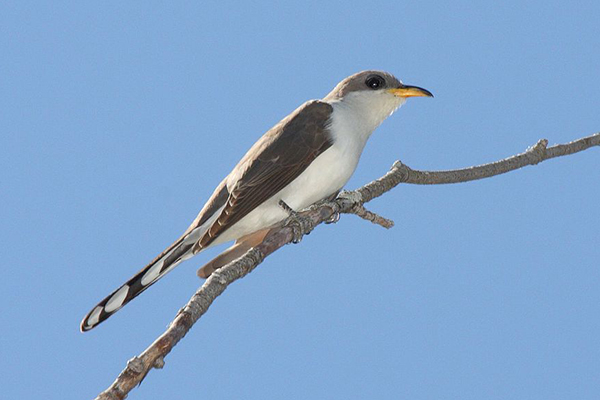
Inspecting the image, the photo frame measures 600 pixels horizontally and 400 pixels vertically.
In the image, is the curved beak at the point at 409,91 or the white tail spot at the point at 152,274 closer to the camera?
the white tail spot at the point at 152,274

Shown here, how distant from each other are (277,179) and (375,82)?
1.62m

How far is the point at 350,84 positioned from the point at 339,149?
106 centimetres

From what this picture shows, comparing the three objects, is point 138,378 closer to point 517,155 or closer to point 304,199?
point 304,199

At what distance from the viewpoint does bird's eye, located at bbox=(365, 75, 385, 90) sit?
691 centimetres

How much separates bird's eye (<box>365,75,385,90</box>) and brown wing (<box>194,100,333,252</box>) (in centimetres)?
60

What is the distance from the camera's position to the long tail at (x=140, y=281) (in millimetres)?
5125

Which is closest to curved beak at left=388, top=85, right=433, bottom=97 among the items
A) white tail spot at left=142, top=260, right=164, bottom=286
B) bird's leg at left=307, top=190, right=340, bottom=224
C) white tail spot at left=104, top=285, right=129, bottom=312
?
bird's leg at left=307, top=190, right=340, bottom=224

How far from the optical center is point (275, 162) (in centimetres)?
612

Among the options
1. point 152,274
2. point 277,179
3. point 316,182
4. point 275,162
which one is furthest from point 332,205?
point 152,274

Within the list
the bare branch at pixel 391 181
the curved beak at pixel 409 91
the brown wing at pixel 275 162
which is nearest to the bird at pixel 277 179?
the brown wing at pixel 275 162

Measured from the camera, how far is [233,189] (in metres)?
6.05

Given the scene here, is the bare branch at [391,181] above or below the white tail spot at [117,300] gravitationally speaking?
below

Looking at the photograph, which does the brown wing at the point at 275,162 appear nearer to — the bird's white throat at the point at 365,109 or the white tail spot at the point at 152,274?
the bird's white throat at the point at 365,109

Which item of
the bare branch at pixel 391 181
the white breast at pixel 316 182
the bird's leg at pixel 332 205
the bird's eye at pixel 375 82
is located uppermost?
the bird's eye at pixel 375 82
